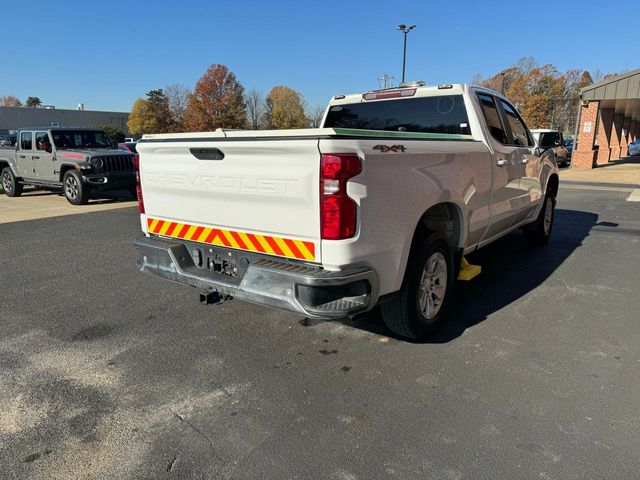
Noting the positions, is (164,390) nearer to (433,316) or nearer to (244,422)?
(244,422)

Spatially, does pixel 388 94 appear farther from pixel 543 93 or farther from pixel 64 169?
pixel 543 93

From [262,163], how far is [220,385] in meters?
1.50

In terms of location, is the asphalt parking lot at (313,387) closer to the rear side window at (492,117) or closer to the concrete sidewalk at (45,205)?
the rear side window at (492,117)

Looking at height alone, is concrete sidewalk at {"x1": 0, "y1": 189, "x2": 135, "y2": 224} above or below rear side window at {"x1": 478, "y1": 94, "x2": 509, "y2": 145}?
below

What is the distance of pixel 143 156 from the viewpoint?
149 inches

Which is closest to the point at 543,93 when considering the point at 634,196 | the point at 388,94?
the point at 634,196

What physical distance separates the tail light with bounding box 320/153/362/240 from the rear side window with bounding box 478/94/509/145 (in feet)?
8.21

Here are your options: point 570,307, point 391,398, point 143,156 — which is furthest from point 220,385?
point 570,307

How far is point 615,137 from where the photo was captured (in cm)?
2866

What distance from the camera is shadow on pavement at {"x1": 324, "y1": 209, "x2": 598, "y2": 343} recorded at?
409 centimetres

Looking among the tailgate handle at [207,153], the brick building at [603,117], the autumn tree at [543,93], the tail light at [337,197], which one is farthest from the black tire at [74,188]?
the autumn tree at [543,93]

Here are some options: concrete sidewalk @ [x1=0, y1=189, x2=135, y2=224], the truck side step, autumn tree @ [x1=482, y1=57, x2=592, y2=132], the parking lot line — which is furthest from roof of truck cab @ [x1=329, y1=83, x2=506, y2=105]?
autumn tree @ [x1=482, y1=57, x2=592, y2=132]

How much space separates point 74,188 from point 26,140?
2.81 metres

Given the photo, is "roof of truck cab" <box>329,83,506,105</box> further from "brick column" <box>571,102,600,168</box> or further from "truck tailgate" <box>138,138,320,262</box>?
"brick column" <box>571,102,600,168</box>
